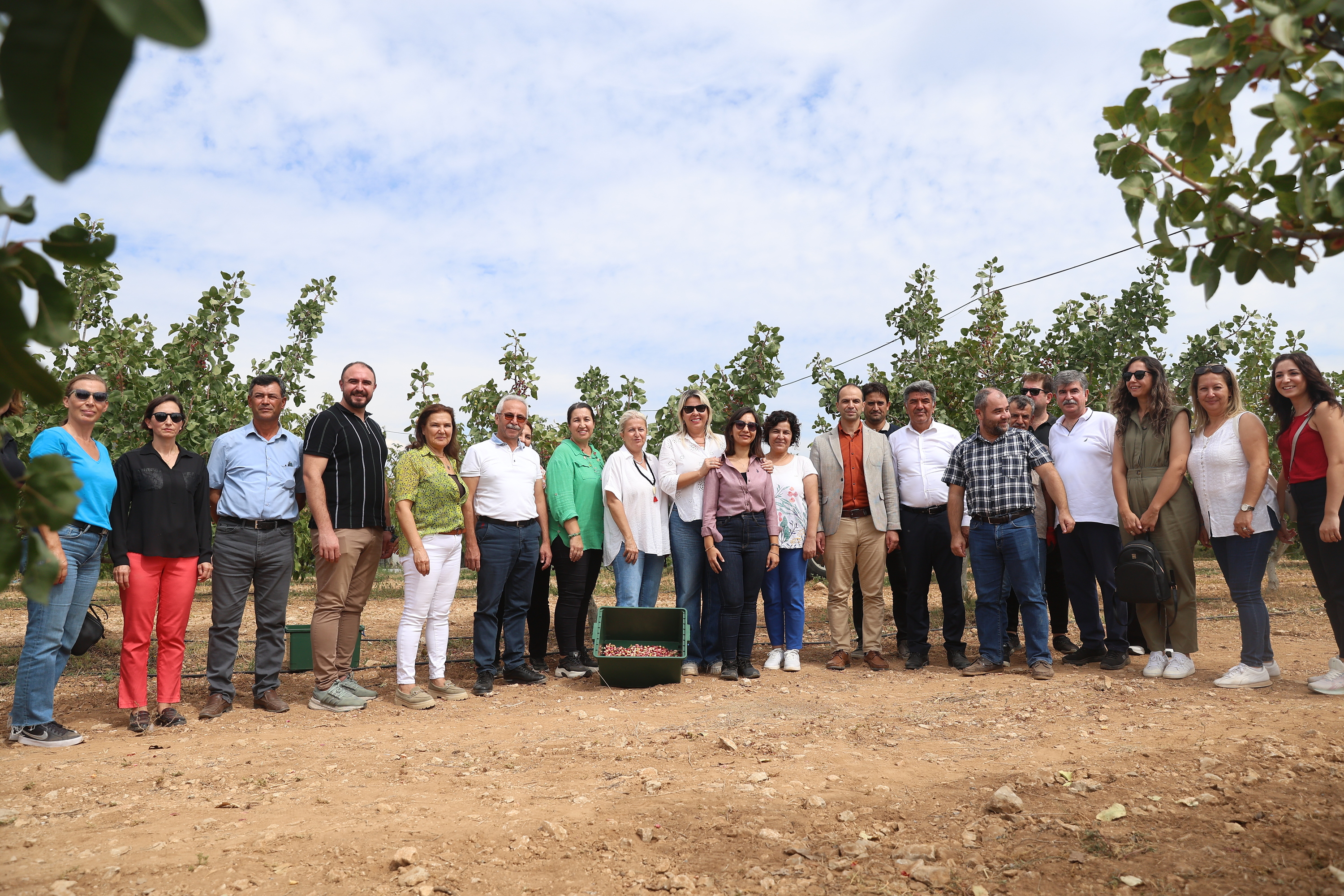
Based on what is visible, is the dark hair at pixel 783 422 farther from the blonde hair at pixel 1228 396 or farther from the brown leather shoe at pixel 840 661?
the blonde hair at pixel 1228 396

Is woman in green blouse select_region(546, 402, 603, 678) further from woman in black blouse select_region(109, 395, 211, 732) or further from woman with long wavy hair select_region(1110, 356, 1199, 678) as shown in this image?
woman with long wavy hair select_region(1110, 356, 1199, 678)

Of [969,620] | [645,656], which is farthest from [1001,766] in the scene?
[969,620]

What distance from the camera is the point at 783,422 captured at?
6445 millimetres

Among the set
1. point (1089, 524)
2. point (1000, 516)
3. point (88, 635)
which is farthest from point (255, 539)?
point (1089, 524)

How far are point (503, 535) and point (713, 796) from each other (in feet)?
9.46

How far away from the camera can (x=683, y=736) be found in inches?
172

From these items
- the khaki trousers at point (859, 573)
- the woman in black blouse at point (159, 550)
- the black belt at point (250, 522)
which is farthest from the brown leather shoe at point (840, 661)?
the woman in black blouse at point (159, 550)

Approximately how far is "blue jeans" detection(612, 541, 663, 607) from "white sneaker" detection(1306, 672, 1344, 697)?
155 inches

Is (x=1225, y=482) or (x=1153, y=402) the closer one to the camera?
(x=1225, y=482)

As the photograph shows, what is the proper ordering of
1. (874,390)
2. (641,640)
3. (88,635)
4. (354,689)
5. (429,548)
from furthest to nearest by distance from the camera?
(874,390) → (641,640) → (429,548) → (354,689) → (88,635)

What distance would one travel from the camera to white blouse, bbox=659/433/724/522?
Result: 20.4 ft

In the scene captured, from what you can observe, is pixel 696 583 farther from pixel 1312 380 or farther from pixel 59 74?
pixel 59 74

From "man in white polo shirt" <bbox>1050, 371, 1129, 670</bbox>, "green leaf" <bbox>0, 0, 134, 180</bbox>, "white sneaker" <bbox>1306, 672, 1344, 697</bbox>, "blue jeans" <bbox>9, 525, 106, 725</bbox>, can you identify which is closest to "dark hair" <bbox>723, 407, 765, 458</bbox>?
"man in white polo shirt" <bbox>1050, 371, 1129, 670</bbox>

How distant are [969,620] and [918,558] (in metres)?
2.93
